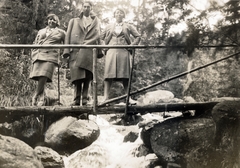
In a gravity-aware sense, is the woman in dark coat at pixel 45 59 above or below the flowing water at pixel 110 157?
above

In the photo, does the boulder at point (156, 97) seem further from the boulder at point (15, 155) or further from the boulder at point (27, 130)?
the boulder at point (15, 155)

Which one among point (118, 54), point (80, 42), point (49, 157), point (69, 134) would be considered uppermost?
point (80, 42)

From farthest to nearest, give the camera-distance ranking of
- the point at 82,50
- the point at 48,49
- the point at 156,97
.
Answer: the point at 156,97
the point at 48,49
the point at 82,50

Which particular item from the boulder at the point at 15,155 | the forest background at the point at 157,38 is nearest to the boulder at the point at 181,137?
the forest background at the point at 157,38

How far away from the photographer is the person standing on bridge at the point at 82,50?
4.38 metres

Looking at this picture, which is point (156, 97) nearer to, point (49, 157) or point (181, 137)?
point (181, 137)

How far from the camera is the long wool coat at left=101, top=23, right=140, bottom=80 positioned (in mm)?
4652

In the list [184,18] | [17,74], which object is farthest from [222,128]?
[17,74]

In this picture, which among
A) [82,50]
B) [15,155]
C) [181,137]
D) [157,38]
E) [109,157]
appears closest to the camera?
[15,155]

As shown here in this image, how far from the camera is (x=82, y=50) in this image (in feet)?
14.5

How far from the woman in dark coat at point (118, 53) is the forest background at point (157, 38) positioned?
257mm

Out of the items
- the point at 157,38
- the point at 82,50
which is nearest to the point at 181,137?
the point at 157,38

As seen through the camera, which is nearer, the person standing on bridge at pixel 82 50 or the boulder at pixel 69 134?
the boulder at pixel 69 134

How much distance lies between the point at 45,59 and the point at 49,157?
4.48 ft
